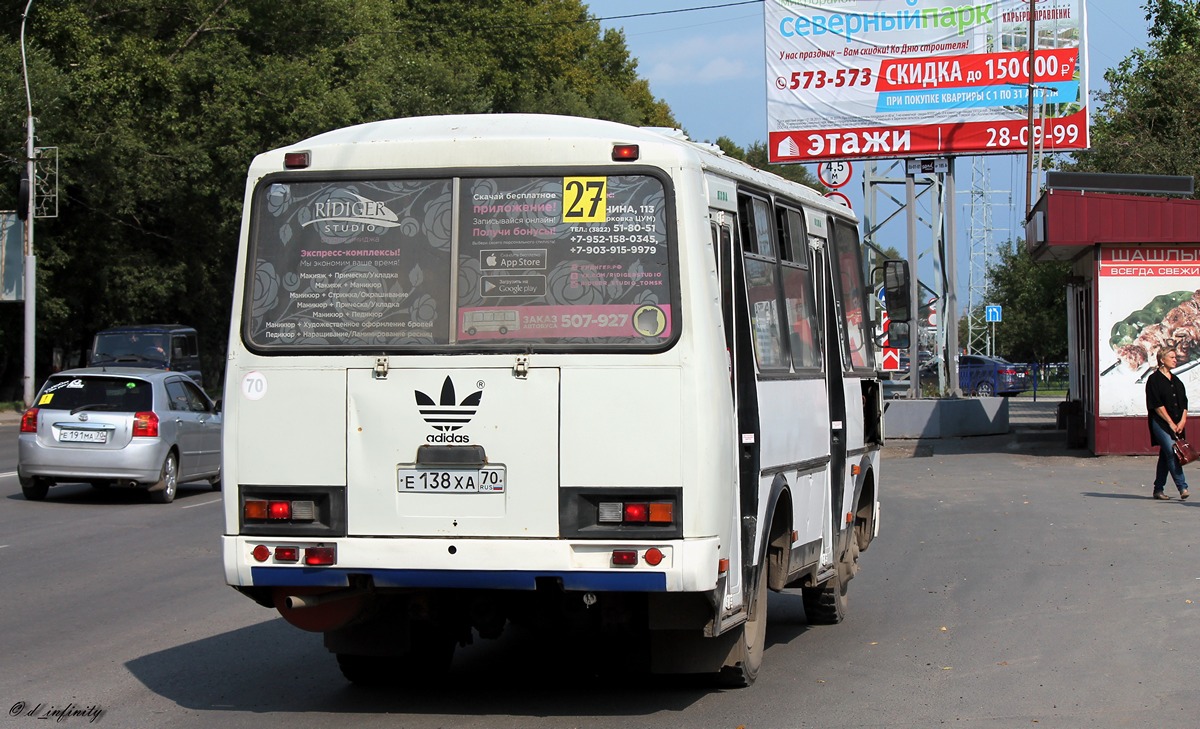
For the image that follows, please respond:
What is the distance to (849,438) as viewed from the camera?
31.1ft

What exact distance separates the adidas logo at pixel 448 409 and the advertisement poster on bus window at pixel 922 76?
25.2 meters

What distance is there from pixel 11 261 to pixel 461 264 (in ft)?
110

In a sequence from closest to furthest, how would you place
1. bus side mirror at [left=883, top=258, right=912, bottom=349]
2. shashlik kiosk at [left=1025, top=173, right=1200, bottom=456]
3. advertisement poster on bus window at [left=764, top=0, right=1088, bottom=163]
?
bus side mirror at [left=883, top=258, right=912, bottom=349], shashlik kiosk at [left=1025, top=173, right=1200, bottom=456], advertisement poster on bus window at [left=764, top=0, right=1088, bottom=163]

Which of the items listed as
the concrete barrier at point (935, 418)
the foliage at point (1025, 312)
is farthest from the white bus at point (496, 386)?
the foliage at point (1025, 312)

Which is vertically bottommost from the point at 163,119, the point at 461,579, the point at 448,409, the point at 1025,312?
the point at 461,579

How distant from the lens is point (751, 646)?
24.8 ft

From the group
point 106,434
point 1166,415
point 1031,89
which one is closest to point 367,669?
point 106,434

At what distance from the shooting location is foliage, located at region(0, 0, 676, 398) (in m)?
41.0

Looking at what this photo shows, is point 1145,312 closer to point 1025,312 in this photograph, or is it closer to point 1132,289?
point 1132,289

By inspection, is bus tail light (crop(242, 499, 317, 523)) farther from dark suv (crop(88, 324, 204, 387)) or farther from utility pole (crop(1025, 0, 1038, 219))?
dark suv (crop(88, 324, 204, 387))

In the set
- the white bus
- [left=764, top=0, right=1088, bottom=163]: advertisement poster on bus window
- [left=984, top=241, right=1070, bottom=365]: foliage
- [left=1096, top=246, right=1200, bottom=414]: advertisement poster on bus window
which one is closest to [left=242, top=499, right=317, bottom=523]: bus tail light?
the white bus

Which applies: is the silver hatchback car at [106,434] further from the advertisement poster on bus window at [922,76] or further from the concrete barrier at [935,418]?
the advertisement poster on bus window at [922,76]

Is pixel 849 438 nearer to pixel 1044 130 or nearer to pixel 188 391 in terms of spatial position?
pixel 188 391

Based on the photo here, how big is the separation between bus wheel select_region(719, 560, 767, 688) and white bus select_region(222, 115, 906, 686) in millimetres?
349
